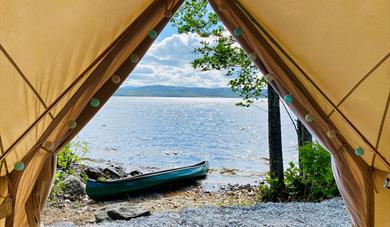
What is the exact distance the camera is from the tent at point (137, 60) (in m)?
1.72

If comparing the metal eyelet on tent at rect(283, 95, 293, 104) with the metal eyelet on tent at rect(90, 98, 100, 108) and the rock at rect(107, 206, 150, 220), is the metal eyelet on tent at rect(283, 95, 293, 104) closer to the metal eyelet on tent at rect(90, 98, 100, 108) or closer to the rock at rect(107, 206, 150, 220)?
the metal eyelet on tent at rect(90, 98, 100, 108)

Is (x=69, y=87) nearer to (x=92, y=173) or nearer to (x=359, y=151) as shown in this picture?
(x=359, y=151)

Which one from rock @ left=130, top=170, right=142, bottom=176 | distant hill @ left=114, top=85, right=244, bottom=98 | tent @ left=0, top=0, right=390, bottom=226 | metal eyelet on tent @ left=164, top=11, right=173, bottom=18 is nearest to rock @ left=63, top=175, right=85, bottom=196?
rock @ left=130, top=170, right=142, bottom=176

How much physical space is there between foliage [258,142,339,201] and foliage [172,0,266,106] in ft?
4.50

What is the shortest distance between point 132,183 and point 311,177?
3033mm

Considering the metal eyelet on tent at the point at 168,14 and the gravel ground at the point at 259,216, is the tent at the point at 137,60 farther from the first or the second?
the gravel ground at the point at 259,216

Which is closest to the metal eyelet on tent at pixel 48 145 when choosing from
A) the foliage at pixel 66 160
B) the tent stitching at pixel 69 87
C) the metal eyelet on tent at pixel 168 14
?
the tent stitching at pixel 69 87

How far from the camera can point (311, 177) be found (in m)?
4.91

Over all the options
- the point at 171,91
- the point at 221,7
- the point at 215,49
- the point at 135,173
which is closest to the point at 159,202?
the point at 215,49

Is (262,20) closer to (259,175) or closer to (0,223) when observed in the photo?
(0,223)

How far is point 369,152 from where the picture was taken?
1.95 meters

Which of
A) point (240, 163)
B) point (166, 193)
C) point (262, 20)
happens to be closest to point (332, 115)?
point (262, 20)

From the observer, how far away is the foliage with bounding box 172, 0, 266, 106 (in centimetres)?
565

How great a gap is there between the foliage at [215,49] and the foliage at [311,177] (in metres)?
1.37
